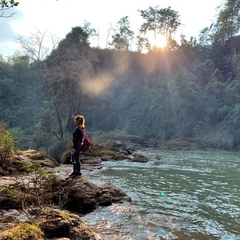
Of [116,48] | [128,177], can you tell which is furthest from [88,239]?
[116,48]

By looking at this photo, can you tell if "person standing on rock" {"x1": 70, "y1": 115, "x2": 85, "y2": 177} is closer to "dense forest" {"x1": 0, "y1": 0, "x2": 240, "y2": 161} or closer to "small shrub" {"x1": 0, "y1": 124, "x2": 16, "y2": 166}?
"small shrub" {"x1": 0, "y1": 124, "x2": 16, "y2": 166}

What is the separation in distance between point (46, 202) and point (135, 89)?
46905 mm

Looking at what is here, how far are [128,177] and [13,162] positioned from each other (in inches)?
180

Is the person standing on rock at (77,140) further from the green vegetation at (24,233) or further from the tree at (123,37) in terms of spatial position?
the tree at (123,37)

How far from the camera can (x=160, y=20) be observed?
5312cm

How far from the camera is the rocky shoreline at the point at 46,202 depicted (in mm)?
3914

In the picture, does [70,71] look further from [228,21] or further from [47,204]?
[228,21]

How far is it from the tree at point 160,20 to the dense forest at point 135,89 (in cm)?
19

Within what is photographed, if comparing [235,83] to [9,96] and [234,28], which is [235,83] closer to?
[234,28]

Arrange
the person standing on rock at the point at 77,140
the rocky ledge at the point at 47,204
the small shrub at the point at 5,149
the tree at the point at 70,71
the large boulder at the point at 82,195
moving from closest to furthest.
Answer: the rocky ledge at the point at 47,204
the large boulder at the point at 82,195
the person standing on rock at the point at 77,140
the small shrub at the point at 5,149
the tree at the point at 70,71

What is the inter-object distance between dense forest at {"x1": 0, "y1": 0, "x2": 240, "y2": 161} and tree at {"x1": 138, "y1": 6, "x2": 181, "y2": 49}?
0.19 metres

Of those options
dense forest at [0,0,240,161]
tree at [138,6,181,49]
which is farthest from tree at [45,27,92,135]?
tree at [138,6,181,49]

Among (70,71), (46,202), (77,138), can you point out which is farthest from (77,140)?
(70,71)

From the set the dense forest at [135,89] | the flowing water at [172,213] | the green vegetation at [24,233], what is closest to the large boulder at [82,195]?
the flowing water at [172,213]
